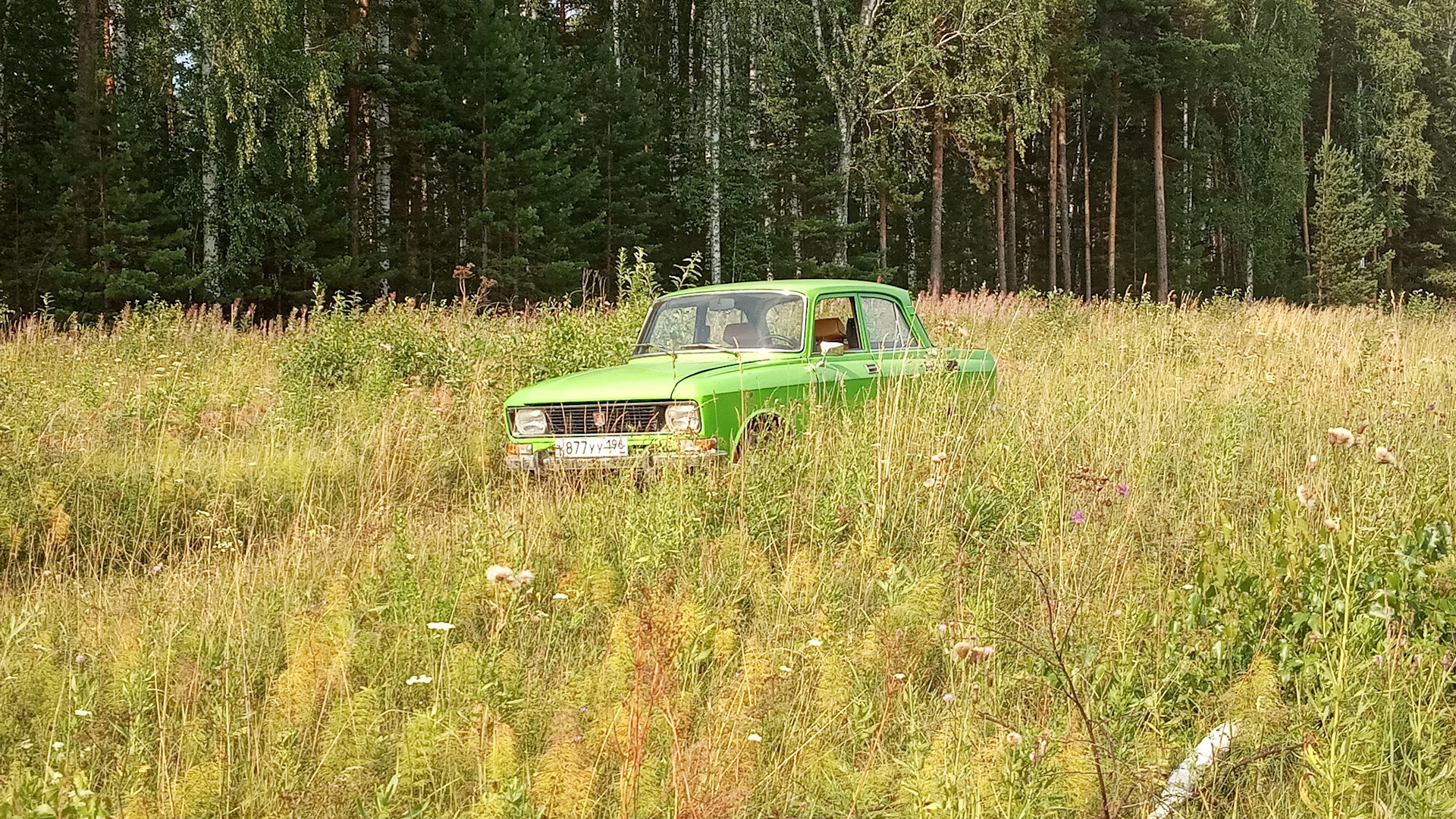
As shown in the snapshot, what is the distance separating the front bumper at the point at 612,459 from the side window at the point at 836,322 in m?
1.33

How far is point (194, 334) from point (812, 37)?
732 inches

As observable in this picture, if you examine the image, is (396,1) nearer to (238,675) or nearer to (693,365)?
(693,365)

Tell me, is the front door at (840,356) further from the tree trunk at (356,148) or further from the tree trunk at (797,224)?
the tree trunk at (797,224)

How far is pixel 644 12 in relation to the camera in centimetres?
3288

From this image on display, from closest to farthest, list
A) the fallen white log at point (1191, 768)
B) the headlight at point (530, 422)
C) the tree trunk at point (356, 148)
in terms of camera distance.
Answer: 1. the fallen white log at point (1191, 768)
2. the headlight at point (530, 422)
3. the tree trunk at point (356, 148)

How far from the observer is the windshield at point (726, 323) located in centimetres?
636

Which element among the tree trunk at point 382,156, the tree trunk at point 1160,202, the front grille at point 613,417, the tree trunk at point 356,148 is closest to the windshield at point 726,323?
the front grille at point 613,417

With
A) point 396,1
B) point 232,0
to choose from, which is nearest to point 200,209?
point 232,0

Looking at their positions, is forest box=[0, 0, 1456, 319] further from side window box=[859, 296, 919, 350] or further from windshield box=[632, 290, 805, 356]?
side window box=[859, 296, 919, 350]

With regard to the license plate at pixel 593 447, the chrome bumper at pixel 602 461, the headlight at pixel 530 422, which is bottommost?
the chrome bumper at pixel 602 461

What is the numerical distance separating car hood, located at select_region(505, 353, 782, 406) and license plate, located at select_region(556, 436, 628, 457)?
21 cm

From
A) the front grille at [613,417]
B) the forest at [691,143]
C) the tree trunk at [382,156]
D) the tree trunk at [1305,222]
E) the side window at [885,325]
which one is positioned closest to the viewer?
the front grille at [613,417]

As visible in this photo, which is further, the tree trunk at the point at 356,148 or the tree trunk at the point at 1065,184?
the tree trunk at the point at 1065,184

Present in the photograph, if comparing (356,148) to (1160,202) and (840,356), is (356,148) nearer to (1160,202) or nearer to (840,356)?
(840,356)
